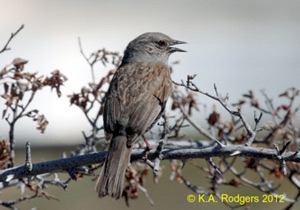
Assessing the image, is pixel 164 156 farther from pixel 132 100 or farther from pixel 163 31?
pixel 163 31

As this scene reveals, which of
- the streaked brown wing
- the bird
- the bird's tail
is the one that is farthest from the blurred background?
the bird's tail

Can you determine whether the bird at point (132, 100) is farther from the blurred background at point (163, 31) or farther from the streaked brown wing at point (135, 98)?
the blurred background at point (163, 31)

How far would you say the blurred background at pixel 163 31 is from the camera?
47.8ft

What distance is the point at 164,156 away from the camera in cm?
568

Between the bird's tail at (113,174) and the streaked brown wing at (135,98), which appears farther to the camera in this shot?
the streaked brown wing at (135,98)

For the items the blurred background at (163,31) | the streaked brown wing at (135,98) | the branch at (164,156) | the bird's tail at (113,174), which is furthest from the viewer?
the blurred background at (163,31)

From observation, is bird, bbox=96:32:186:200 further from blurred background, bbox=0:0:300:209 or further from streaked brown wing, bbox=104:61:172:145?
blurred background, bbox=0:0:300:209

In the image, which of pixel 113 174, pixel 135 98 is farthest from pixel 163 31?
pixel 113 174

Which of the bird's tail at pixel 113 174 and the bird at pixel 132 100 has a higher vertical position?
the bird at pixel 132 100

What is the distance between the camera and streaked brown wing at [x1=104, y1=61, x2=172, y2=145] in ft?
20.6

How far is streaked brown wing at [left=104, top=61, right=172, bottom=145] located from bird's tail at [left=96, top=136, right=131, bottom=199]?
0.48 feet

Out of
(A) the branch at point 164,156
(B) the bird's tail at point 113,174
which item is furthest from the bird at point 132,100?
(A) the branch at point 164,156

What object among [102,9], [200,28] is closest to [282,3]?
[200,28]

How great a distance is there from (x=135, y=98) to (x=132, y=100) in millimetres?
32
